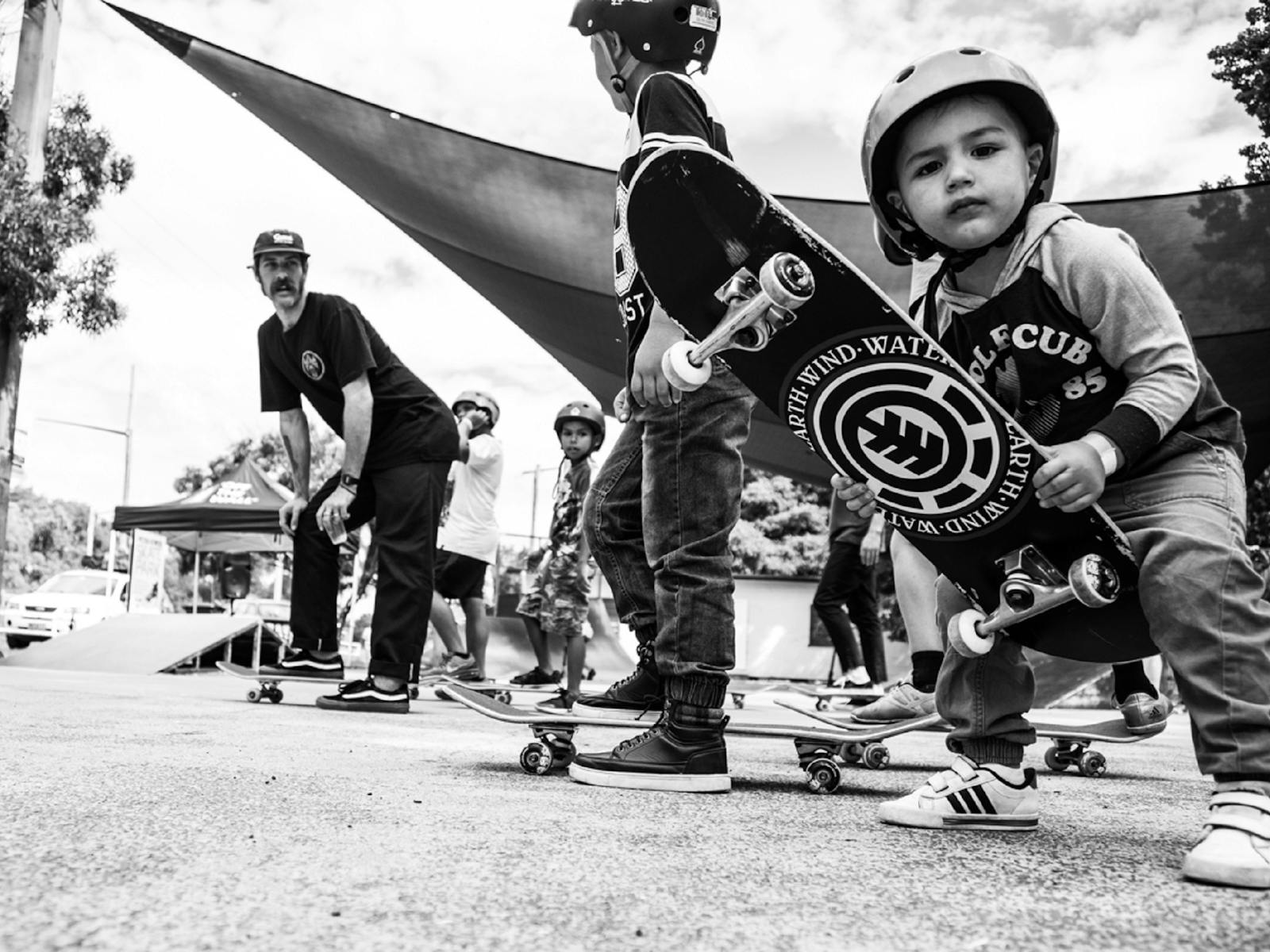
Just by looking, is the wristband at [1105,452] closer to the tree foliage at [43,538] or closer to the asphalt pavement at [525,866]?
the asphalt pavement at [525,866]

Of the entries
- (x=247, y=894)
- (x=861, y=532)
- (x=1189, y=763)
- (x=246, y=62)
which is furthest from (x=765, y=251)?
(x=246, y=62)

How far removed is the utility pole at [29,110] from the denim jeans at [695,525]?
26.9ft

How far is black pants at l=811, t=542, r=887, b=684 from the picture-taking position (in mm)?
5930

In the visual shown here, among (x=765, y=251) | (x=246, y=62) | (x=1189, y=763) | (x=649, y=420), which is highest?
(x=246, y=62)

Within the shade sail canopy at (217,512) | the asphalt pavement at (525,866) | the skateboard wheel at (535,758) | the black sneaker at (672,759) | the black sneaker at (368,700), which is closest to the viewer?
the asphalt pavement at (525,866)

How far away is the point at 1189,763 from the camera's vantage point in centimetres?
371

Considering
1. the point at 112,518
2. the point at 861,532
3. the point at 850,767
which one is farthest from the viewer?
the point at 112,518

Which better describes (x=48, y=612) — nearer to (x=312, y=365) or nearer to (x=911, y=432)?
(x=312, y=365)

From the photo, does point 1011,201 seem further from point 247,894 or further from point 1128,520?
point 247,894

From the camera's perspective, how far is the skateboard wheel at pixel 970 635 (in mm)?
1679

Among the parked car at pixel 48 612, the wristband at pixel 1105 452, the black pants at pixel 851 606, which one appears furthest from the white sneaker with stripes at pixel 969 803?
the parked car at pixel 48 612

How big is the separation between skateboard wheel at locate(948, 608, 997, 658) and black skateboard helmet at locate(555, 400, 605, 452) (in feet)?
14.5

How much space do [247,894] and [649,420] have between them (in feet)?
4.52

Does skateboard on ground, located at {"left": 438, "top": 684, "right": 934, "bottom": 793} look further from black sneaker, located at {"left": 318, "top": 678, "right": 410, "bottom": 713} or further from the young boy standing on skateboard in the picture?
black sneaker, located at {"left": 318, "top": 678, "right": 410, "bottom": 713}
